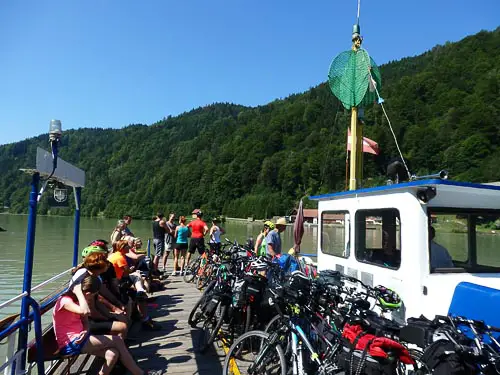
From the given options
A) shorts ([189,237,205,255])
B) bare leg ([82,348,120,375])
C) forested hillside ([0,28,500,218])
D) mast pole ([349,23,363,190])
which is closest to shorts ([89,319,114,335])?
bare leg ([82,348,120,375])

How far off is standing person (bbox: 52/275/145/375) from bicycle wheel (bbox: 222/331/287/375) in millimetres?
1010

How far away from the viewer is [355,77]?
8.65 metres

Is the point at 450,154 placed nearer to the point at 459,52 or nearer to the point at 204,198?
the point at 459,52

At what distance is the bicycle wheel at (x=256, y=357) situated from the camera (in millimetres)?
3400

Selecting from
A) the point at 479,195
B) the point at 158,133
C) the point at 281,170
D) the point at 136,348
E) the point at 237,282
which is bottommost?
the point at 136,348

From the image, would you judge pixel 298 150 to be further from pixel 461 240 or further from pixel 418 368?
pixel 418 368

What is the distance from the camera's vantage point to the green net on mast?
8398 mm

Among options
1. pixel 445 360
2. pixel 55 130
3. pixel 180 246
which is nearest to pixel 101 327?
pixel 55 130

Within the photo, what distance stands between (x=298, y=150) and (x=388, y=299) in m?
121

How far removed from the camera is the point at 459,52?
10400cm

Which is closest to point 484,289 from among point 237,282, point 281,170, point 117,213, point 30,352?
point 237,282

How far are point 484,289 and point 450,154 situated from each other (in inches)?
Result: 3598

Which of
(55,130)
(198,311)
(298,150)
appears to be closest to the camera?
(55,130)

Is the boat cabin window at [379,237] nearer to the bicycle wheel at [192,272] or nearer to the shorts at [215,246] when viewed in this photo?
the shorts at [215,246]
